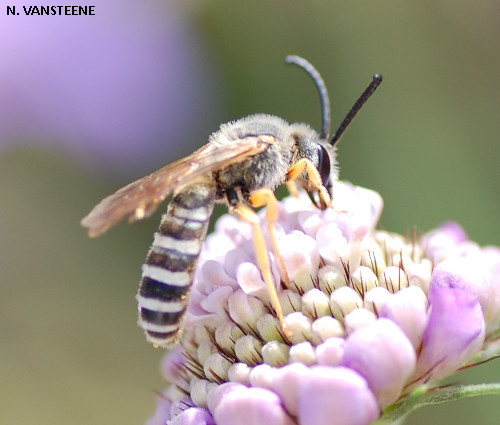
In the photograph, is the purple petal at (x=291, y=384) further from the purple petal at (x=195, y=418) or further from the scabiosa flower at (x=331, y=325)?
the purple petal at (x=195, y=418)

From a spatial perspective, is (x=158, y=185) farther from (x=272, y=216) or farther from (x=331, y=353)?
(x=331, y=353)

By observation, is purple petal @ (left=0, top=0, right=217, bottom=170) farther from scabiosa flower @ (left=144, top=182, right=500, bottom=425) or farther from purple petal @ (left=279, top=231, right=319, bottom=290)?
purple petal @ (left=279, top=231, right=319, bottom=290)

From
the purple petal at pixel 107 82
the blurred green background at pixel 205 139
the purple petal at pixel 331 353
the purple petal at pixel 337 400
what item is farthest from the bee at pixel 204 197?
the purple petal at pixel 107 82

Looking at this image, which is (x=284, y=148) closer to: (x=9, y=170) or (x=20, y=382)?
(x=20, y=382)

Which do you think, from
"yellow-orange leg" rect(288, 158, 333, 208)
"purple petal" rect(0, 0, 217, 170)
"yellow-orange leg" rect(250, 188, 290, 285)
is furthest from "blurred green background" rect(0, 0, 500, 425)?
"yellow-orange leg" rect(250, 188, 290, 285)

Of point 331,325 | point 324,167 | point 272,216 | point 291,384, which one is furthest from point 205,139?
point 291,384

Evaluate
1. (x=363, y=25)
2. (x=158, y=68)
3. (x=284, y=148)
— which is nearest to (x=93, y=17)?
(x=158, y=68)
